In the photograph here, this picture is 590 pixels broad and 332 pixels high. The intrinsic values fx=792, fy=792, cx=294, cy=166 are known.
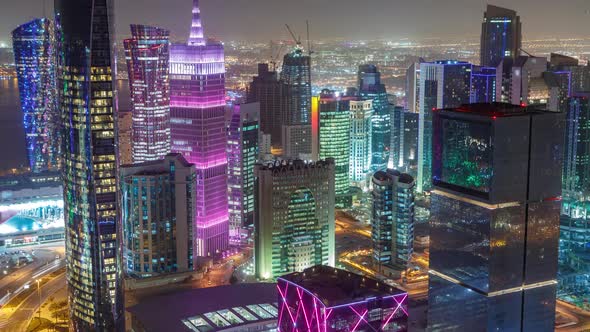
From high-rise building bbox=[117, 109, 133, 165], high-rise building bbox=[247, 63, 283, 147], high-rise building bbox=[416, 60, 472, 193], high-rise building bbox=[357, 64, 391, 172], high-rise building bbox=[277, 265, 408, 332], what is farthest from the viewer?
high-rise building bbox=[357, 64, 391, 172]

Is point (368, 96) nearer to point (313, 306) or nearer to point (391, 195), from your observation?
point (391, 195)

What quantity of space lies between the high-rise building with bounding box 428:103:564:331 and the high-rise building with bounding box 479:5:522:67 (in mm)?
18760

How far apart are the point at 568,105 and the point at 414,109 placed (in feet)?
26.1

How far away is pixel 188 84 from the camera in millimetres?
Answer: 20984

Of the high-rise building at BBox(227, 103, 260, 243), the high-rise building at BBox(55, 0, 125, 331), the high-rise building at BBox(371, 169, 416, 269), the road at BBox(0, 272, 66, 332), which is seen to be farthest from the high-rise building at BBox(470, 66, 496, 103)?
the high-rise building at BBox(55, 0, 125, 331)

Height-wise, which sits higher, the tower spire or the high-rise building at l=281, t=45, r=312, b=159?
the tower spire

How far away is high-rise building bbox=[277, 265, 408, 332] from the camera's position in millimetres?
11883

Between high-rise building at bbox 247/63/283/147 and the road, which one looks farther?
high-rise building at bbox 247/63/283/147

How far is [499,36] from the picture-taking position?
27.1m

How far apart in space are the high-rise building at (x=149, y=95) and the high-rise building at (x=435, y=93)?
8.52 meters

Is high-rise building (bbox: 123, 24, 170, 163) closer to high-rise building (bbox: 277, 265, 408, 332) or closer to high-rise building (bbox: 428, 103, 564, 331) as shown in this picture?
high-rise building (bbox: 277, 265, 408, 332)

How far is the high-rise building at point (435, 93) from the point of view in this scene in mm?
26312

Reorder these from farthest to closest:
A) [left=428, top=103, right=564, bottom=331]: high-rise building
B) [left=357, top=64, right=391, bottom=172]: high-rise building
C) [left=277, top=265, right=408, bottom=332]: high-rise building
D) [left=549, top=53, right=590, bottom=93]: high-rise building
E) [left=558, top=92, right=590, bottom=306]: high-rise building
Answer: [left=357, top=64, right=391, bottom=172]: high-rise building, [left=549, top=53, right=590, bottom=93]: high-rise building, [left=558, top=92, right=590, bottom=306]: high-rise building, [left=277, top=265, right=408, bottom=332]: high-rise building, [left=428, top=103, right=564, bottom=331]: high-rise building

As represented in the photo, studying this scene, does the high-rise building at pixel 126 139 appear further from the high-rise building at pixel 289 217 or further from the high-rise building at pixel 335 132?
the high-rise building at pixel 289 217
